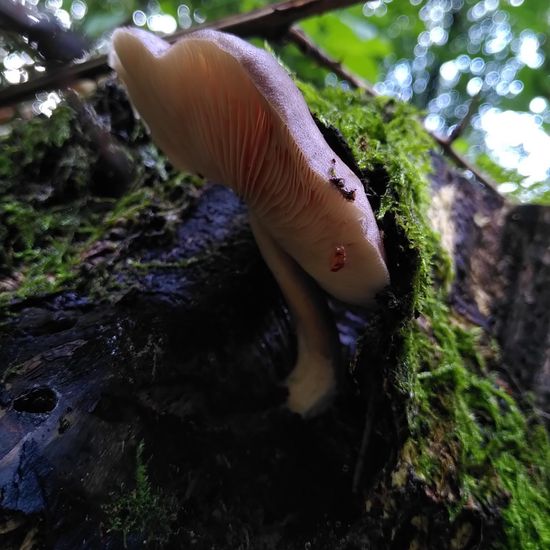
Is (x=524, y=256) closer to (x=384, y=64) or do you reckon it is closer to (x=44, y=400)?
(x=44, y=400)

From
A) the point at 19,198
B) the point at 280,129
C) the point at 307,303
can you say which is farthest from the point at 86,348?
the point at 19,198

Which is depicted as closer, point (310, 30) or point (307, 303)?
point (307, 303)

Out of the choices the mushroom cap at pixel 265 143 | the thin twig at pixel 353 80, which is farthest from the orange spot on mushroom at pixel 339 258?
the thin twig at pixel 353 80

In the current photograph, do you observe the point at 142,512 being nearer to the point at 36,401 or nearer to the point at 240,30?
the point at 36,401

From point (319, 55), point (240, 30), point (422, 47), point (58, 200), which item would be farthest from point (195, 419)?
point (422, 47)

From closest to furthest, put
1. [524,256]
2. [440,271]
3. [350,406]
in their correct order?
[350,406] → [440,271] → [524,256]

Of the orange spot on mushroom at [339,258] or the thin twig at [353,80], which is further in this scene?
the thin twig at [353,80]

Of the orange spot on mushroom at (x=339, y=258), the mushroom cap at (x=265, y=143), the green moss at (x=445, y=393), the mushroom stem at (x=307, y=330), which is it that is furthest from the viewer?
the mushroom stem at (x=307, y=330)

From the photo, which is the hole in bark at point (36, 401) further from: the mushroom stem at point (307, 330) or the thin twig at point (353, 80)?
the thin twig at point (353, 80)
